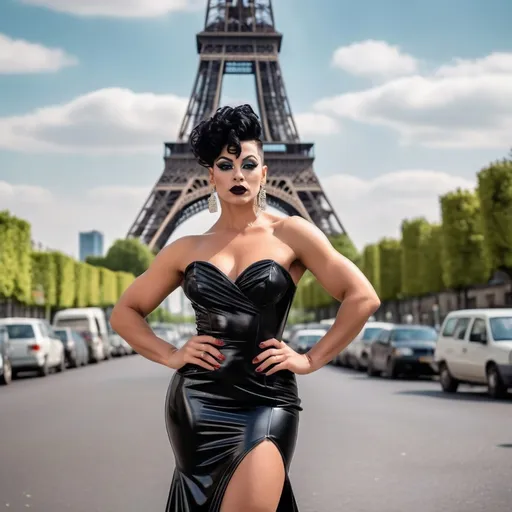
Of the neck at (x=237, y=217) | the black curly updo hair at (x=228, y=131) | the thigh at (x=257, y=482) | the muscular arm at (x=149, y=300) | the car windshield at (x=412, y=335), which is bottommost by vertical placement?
the thigh at (x=257, y=482)

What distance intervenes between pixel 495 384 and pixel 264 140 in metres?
56.1

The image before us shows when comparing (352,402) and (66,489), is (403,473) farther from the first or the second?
(352,402)

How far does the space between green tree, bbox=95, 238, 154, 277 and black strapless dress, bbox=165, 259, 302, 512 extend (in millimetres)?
89637

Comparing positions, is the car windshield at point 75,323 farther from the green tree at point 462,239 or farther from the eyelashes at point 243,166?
the eyelashes at point 243,166

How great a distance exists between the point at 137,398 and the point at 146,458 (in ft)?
31.4

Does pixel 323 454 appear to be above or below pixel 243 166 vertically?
below

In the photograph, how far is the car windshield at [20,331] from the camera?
92.8 feet

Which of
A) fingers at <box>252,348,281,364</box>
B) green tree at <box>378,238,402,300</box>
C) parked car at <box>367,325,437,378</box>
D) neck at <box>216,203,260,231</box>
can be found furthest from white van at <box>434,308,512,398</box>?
green tree at <box>378,238,402,300</box>

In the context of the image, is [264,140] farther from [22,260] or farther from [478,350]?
[478,350]

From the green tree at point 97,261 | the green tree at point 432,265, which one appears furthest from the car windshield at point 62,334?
the green tree at point 97,261

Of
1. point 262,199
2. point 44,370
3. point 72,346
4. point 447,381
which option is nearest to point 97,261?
point 72,346

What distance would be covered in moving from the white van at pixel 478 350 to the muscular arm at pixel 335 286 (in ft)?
50.6

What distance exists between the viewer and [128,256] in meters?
95.8

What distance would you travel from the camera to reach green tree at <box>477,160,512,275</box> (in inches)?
1647
